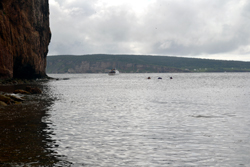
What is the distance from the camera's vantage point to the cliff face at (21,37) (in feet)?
220

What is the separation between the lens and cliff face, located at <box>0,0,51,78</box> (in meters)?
66.9

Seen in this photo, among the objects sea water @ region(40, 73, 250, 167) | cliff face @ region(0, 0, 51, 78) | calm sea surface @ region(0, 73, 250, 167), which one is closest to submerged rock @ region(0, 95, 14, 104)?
sea water @ region(40, 73, 250, 167)

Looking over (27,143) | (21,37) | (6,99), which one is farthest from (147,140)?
(21,37)

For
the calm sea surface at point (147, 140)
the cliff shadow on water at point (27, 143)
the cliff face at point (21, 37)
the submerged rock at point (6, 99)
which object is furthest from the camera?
the cliff face at point (21, 37)

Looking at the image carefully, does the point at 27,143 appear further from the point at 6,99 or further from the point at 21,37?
the point at 21,37

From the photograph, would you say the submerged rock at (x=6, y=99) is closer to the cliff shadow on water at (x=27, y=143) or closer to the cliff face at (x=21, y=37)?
the cliff shadow on water at (x=27, y=143)

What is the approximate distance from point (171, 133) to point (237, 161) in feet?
18.6

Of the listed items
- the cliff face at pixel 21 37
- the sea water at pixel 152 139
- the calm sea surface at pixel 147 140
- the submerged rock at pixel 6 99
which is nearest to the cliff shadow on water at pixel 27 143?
the calm sea surface at pixel 147 140

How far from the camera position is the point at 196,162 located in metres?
11.2

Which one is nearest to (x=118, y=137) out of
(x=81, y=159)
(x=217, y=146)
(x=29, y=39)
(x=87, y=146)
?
(x=87, y=146)

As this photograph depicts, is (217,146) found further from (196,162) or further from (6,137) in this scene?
(6,137)

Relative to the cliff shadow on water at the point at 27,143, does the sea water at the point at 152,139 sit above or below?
above

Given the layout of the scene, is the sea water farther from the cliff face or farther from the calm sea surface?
the cliff face

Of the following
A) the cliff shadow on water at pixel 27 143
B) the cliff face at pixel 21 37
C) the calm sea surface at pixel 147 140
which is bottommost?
the cliff shadow on water at pixel 27 143
